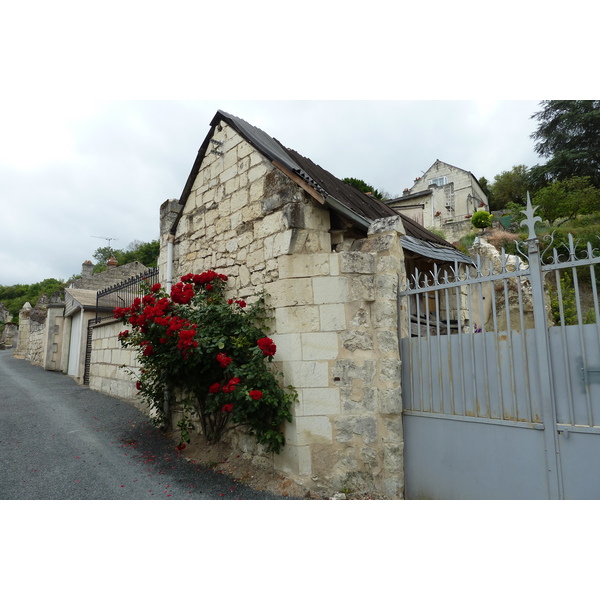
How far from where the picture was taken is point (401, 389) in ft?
12.2

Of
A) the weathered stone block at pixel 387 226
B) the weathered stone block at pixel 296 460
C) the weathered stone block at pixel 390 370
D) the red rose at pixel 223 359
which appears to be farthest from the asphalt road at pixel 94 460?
the weathered stone block at pixel 387 226

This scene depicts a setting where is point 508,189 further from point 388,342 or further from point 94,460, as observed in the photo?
point 94,460

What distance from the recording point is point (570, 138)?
2005 centimetres

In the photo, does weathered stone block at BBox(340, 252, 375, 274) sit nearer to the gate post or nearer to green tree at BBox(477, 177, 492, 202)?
the gate post

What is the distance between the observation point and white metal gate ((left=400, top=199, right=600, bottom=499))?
8.63 ft

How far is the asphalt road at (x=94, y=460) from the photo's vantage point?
3.72m

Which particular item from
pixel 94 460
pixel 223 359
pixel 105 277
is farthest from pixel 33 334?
pixel 223 359

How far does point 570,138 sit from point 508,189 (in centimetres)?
647

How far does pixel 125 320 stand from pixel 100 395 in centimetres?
413

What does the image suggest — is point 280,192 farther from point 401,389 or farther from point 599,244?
point 599,244

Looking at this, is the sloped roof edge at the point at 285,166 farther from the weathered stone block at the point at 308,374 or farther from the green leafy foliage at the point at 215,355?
the weathered stone block at the point at 308,374

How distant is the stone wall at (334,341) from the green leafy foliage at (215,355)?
19 cm

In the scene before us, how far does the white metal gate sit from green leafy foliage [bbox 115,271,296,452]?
1.26 metres

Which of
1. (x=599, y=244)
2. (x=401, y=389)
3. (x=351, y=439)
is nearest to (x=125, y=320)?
(x=351, y=439)
